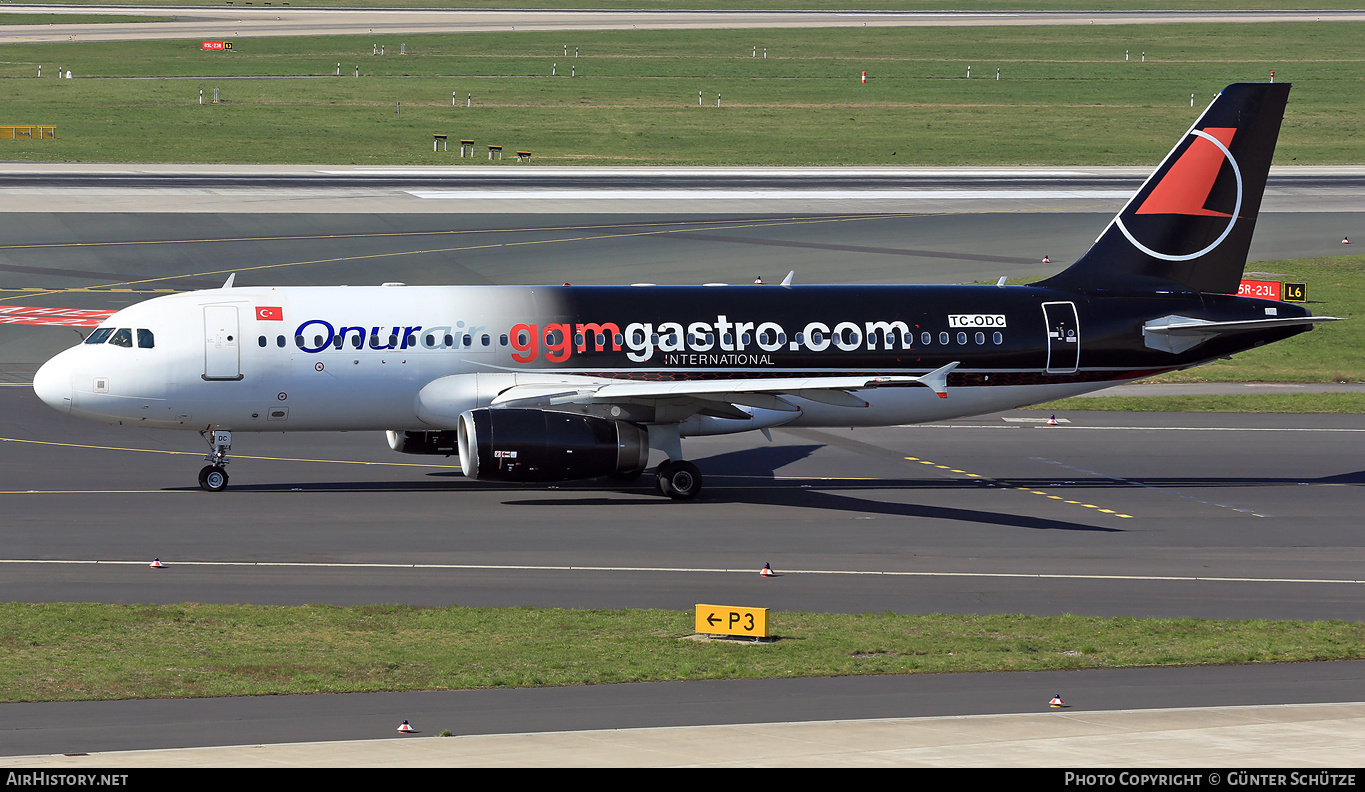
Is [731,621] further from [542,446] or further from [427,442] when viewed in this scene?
[427,442]

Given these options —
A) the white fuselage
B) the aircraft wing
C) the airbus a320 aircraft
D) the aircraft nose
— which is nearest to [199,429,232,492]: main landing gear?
the airbus a320 aircraft

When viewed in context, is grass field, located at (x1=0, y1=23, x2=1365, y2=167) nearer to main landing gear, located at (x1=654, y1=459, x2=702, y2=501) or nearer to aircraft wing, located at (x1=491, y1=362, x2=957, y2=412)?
aircraft wing, located at (x1=491, y1=362, x2=957, y2=412)

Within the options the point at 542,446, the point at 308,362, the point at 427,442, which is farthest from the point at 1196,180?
the point at 308,362

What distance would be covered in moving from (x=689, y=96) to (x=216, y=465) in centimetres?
10048

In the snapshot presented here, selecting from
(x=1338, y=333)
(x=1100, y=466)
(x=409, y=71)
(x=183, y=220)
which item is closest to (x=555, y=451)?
(x=1100, y=466)

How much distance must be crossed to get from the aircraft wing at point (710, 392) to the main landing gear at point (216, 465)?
6.84 metres

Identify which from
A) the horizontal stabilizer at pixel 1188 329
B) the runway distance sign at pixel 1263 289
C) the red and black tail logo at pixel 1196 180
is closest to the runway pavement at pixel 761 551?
the horizontal stabilizer at pixel 1188 329

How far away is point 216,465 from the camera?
39.2 meters

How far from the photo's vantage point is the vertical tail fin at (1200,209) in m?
43.2

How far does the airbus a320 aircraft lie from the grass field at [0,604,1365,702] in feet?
31.8

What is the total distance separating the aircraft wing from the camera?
35.9m
